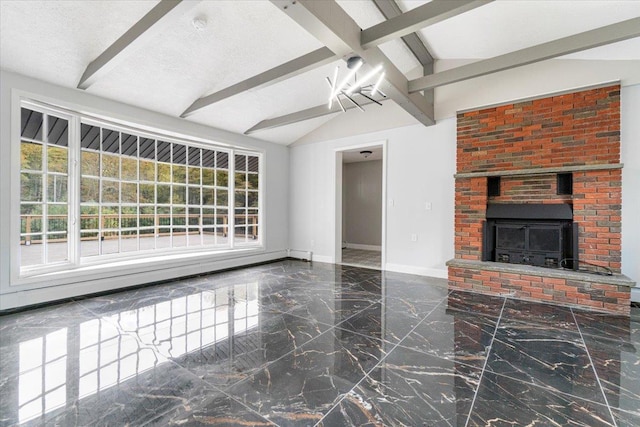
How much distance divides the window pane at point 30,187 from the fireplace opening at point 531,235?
5.63 m

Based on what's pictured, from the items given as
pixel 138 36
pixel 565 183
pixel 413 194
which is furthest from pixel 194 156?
pixel 565 183

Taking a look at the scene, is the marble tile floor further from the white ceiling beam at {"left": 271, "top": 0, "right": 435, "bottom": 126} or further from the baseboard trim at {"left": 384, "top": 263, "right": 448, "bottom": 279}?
the white ceiling beam at {"left": 271, "top": 0, "right": 435, "bottom": 126}

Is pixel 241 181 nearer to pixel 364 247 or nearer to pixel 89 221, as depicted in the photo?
pixel 89 221

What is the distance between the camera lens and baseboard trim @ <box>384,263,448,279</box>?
15.2 feet

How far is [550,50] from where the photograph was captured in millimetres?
2811

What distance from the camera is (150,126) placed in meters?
4.24

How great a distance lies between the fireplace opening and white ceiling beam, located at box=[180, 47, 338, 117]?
3088 mm

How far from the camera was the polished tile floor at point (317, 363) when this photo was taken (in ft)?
5.17

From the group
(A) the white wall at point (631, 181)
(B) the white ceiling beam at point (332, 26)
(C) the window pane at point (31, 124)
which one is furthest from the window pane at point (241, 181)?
(A) the white wall at point (631, 181)

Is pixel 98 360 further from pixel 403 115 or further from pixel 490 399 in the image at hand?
pixel 403 115

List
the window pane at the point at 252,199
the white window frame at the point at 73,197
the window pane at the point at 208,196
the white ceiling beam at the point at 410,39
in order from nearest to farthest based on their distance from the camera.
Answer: the white window frame at the point at 73,197, the white ceiling beam at the point at 410,39, the window pane at the point at 208,196, the window pane at the point at 252,199

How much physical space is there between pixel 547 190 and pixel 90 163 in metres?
6.06

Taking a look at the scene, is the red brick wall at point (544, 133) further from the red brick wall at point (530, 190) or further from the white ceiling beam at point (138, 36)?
the white ceiling beam at point (138, 36)

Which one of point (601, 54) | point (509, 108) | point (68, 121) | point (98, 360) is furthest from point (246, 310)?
point (601, 54)
